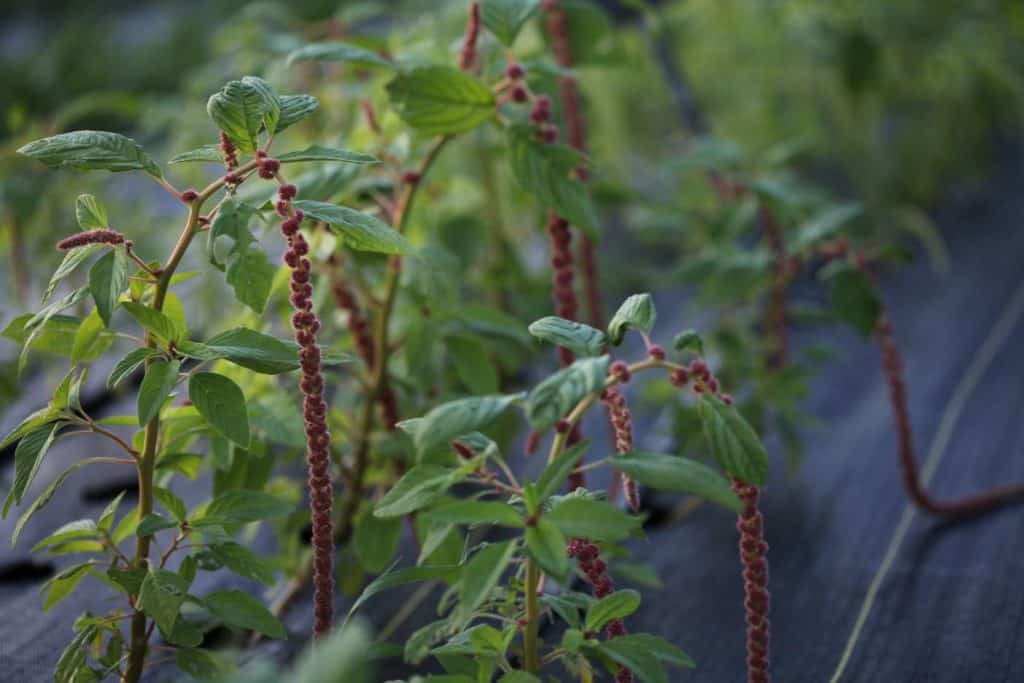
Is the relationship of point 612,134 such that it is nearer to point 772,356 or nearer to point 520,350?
point 772,356

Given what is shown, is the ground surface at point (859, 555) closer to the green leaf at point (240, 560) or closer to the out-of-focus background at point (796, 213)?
the out-of-focus background at point (796, 213)

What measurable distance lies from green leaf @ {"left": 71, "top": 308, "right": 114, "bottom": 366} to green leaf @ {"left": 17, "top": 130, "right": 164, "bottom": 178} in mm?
70

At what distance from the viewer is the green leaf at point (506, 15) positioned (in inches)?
23.8

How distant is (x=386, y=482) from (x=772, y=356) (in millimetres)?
455

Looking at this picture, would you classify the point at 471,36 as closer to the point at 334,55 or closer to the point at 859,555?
the point at 334,55

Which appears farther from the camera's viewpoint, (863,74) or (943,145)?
(943,145)


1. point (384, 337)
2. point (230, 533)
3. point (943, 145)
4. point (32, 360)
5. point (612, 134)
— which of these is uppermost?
point (612, 134)

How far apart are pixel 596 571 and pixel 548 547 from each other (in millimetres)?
95

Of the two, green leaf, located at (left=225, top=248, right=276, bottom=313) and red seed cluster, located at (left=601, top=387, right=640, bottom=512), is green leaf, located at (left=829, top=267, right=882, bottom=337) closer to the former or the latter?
red seed cluster, located at (left=601, top=387, right=640, bottom=512)

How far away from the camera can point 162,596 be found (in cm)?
51

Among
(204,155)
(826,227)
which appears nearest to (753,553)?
(204,155)

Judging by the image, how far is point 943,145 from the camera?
1.73 metres

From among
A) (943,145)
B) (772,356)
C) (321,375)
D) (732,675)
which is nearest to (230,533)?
(321,375)

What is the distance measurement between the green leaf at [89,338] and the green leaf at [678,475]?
252 mm
